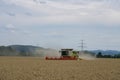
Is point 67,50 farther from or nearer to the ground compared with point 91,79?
farther from the ground

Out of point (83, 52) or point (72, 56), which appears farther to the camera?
point (83, 52)

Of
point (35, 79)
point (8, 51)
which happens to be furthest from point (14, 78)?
point (8, 51)

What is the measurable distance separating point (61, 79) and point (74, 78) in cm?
127

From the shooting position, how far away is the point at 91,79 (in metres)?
22.2

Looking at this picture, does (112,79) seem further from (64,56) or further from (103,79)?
(64,56)

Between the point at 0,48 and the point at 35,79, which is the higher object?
the point at 0,48

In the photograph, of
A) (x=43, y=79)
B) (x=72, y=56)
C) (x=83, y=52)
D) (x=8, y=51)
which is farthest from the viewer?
(x=8, y=51)

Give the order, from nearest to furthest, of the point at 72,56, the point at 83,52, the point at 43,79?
the point at 43,79 < the point at 72,56 < the point at 83,52

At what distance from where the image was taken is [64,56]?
7081cm

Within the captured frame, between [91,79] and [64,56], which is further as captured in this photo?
[64,56]

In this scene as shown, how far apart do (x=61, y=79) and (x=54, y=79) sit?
0.47 m

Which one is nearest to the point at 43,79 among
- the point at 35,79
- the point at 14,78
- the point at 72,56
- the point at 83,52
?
the point at 35,79

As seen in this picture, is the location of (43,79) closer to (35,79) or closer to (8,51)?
(35,79)

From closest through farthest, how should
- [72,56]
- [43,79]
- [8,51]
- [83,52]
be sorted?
[43,79]
[72,56]
[83,52]
[8,51]
